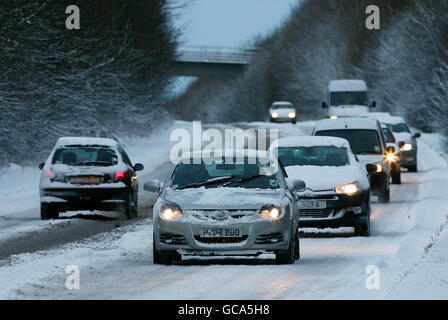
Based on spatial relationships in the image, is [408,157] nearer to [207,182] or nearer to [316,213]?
[316,213]

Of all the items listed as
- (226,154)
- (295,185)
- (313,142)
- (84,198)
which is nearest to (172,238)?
(226,154)

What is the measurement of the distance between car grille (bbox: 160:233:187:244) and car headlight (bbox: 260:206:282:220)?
3.02ft

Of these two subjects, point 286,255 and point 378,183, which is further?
point 378,183

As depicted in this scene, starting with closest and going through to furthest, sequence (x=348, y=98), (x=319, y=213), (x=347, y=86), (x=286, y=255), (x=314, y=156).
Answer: (x=286, y=255) < (x=319, y=213) < (x=314, y=156) < (x=348, y=98) < (x=347, y=86)

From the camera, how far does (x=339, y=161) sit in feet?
67.9

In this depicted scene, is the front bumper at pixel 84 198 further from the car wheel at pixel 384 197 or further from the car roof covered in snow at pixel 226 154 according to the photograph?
the car roof covered in snow at pixel 226 154

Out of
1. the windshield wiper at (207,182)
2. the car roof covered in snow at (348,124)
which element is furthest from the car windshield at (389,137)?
the windshield wiper at (207,182)

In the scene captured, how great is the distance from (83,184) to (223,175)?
6.85m

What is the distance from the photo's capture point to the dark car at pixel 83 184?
22.1m

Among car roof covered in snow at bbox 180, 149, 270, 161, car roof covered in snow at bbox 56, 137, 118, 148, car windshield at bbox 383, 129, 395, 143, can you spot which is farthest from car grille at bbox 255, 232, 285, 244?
car windshield at bbox 383, 129, 395, 143

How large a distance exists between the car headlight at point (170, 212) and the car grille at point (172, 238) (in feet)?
0.59

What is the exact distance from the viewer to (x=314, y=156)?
21.1 meters

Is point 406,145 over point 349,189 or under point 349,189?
under
